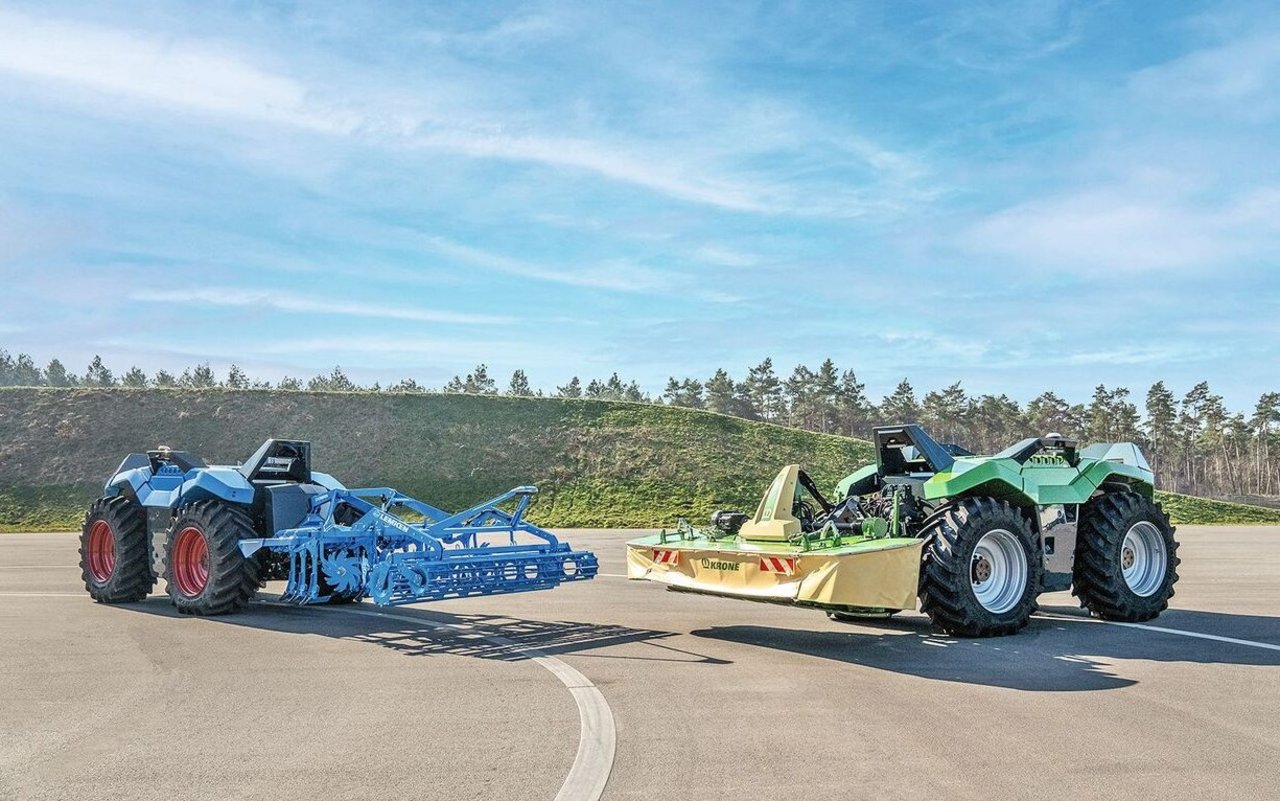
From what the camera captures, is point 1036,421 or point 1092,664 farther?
point 1036,421

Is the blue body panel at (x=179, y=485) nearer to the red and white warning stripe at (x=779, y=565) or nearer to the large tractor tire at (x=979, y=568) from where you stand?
the red and white warning stripe at (x=779, y=565)

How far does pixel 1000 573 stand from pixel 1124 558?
220 cm

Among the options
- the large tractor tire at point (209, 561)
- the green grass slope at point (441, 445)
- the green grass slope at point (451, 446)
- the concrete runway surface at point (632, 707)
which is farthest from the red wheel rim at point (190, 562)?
the green grass slope at point (451, 446)

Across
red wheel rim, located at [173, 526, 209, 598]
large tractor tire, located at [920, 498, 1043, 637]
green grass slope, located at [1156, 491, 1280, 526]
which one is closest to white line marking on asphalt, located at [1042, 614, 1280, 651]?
large tractor tire, located at [920, 498, 1043, 637]

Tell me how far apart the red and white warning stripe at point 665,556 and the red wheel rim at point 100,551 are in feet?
24.3

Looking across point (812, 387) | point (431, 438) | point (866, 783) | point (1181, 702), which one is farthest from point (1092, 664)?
point (812, 387)

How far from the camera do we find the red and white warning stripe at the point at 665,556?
9.70m

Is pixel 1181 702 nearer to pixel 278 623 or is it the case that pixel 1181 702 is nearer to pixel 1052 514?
pixel 1052 514

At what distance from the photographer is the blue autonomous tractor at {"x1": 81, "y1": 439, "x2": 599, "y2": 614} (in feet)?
31.9

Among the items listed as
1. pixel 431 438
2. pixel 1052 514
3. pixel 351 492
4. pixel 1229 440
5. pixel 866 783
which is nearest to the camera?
pixel 866 783

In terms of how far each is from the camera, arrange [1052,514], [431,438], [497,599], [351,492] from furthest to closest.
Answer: [431,438] → [497,599] → [351,492] → [1052,514]

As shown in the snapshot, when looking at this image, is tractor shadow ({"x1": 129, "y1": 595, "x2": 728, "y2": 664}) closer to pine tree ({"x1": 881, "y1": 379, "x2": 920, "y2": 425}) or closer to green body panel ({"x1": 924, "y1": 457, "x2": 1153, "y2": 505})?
green body panel ({"x1": 924, "y1": 457, "x2": 1153, "y2": 505})

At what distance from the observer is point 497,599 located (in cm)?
1288

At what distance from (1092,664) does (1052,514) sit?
104 inches
